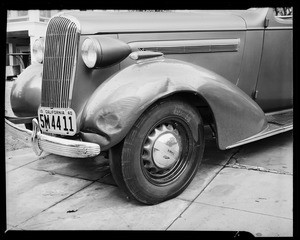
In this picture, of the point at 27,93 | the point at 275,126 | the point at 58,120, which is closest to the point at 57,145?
the point at 58,120

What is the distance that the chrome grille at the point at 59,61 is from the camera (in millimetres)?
2617

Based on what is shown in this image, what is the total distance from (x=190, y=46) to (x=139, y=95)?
3.27 feet

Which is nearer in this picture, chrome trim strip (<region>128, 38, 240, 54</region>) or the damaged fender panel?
chrome trim strip (<region>128, 38, 240, 54</region>)

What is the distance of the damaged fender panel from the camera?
10.9ft

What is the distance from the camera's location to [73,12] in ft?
9.21

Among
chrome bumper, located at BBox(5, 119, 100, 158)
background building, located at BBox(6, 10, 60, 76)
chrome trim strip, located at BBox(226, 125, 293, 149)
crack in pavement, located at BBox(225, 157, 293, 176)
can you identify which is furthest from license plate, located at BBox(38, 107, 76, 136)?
crack in pavement, located at BBox(225, 157, 293, 176)

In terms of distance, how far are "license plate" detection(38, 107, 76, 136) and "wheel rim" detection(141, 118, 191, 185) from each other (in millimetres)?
578

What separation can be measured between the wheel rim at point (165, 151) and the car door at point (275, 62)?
1.39 meters

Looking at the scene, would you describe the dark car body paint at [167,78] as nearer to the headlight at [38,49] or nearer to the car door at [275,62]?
the car door at [275,62]

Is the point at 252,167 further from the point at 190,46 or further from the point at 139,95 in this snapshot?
the point at 139,95

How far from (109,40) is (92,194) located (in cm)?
132

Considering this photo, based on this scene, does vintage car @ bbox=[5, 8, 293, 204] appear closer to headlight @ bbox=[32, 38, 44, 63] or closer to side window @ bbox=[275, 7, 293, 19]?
headlight @ bbox=[32, 38, 44, 63]
